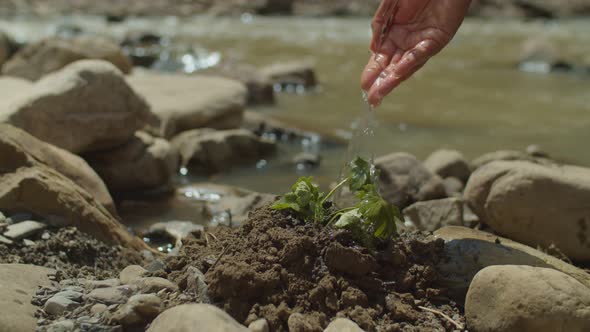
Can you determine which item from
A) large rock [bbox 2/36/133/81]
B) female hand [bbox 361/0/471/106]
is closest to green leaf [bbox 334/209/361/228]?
female hand [bbox 361/0/471/106]

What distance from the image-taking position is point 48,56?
9.13 metres

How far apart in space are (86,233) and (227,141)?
3432 mm

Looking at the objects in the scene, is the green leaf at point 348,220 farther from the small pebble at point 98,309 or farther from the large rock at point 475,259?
the small pebble at point 98,309

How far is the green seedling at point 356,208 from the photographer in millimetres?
3047

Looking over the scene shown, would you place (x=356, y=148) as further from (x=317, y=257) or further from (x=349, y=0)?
(x=349, y=0)

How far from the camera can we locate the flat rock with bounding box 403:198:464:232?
17.1ft

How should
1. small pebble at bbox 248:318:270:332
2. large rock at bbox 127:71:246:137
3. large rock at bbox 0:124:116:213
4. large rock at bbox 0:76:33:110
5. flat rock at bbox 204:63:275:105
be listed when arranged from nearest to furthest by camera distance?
small pebble at bbox 248:318:270:332
large rock at bbox 0:124:116:213
large rock at bbox 0:76:33:110
large rock at bbox 127:71:246:137
flat rock at bbox 204:63:275:105

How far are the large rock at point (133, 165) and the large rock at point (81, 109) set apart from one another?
0.35ft

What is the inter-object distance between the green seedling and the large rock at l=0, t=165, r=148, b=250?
1492 millimetres

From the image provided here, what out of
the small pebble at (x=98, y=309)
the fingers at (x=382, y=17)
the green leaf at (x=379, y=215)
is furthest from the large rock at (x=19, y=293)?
the fingers at (x=382, y=17)

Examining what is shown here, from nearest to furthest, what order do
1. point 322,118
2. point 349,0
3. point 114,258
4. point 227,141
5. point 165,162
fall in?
point 114,258 < point 165,162 < point 227,141 < point 322,118 < point 349,0

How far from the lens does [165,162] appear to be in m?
6.50

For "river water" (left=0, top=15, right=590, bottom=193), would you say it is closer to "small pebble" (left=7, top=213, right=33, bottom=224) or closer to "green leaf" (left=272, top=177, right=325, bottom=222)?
→ "small pebble" (left=7, top=213, right=33, bottom=224)

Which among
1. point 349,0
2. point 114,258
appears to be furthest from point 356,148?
point 349,0
